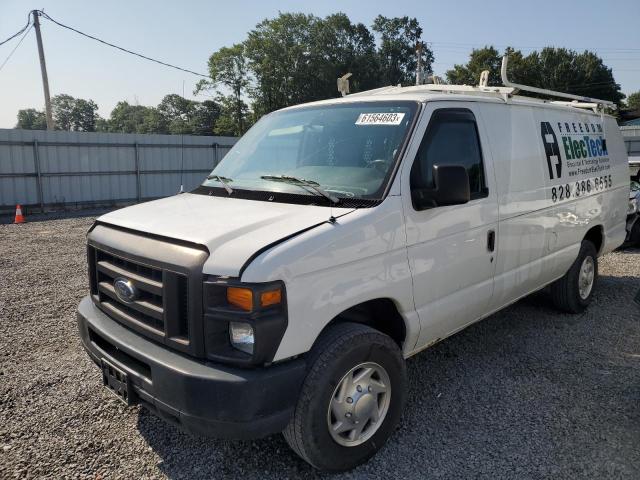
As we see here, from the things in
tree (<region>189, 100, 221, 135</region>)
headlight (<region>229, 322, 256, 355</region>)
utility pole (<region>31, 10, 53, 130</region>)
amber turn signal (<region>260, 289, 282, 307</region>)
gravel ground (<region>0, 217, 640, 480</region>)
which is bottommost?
gravel ground (<region>0, 217, 640, 480</region>)

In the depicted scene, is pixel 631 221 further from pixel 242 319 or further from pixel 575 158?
pixel 242 319

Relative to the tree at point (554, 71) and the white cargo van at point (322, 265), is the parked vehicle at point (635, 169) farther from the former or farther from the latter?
the tree at point (554, 71)

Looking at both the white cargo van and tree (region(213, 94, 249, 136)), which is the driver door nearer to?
the white cargo van

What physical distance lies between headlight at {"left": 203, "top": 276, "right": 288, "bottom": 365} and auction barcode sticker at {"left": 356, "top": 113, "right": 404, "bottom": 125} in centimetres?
147

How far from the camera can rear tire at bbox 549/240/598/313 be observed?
206 inches

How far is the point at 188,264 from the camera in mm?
2396

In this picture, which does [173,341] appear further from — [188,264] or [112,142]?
[112,142]

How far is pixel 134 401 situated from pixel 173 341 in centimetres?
47

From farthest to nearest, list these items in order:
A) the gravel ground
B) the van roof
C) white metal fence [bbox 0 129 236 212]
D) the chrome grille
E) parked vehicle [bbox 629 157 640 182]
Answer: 1. white metal fence [bbox 0 129 236 212]
2. parked vehicle [bbox 629 157 640 182]
3. the van roof
4. the gravel ground
5. the chrome grille

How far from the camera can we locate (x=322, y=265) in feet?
8.20

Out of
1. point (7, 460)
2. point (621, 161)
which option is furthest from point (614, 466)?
point (621, 161)

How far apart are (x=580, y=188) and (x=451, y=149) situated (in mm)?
2321

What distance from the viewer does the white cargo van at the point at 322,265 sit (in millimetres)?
2352

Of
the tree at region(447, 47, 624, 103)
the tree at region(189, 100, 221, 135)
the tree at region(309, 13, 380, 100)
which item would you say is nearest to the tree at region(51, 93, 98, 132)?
the tree at region(189, 100, 221, 135)
